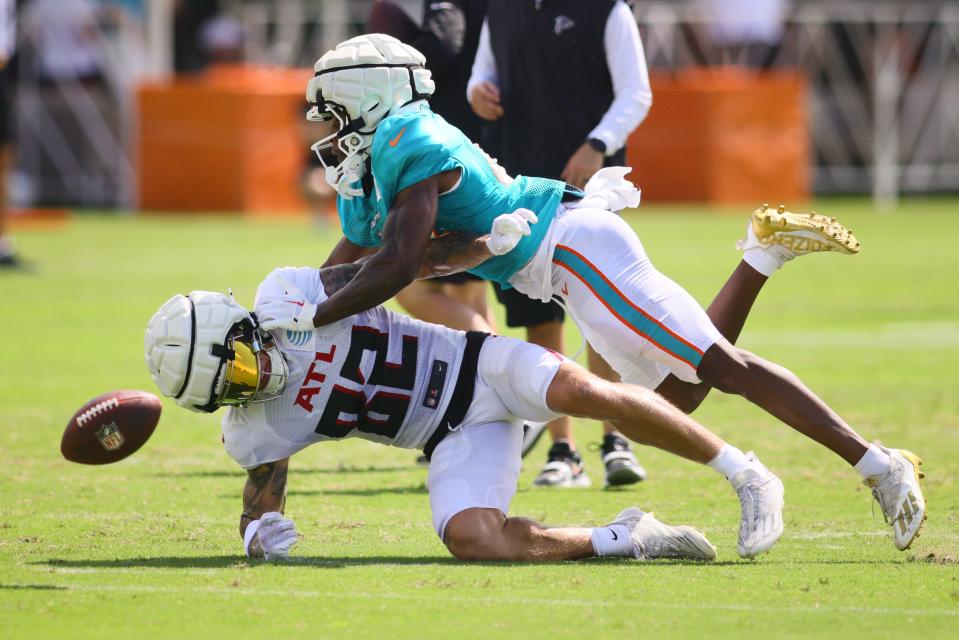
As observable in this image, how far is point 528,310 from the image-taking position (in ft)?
24.5

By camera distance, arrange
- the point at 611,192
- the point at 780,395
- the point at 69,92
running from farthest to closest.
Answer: the point at 69,92, the point at 611,192, the point at 780,395

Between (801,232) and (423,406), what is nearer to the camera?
(423,406)

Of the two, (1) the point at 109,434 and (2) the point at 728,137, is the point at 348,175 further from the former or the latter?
(2) the point at 728,137

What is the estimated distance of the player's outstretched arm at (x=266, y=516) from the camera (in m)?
5.46

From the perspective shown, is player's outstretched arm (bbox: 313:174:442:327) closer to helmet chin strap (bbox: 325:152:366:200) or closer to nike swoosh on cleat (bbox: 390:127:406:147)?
nike swoosh on cleat (bbox: 390:127:406:147)

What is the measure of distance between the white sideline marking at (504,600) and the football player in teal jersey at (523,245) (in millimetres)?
798

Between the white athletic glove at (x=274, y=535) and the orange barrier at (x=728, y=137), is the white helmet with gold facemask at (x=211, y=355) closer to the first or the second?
the white athletic glove at (x=274, y=535)

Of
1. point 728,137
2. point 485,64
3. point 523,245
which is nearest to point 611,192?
point 523,245

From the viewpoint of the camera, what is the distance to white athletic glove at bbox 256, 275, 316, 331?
544 cm

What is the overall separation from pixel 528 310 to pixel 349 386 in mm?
2066

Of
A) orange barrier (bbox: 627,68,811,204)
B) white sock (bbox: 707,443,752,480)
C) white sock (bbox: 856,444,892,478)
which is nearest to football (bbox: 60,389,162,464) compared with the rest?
white sock (bbox: 707,443,752,480)

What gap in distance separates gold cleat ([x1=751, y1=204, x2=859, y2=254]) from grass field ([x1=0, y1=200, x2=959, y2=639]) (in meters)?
1.08

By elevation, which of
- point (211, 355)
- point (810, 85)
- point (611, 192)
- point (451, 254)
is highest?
point (611, 192)

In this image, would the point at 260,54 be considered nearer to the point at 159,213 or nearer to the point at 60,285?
the point at 159,213
